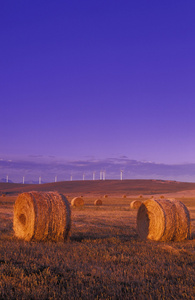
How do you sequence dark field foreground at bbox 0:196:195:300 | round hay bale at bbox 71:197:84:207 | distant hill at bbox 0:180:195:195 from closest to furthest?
dark field foreground at bbox 0:196:195:300, round hay bale at bbox 71:197:84:207, distant hill at bbox 0:180:195:195

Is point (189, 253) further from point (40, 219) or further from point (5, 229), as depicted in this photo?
point (5, 229)

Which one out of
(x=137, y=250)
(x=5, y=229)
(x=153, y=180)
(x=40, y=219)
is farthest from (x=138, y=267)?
(x=153, y=180)

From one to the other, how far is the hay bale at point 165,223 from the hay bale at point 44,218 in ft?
11.2

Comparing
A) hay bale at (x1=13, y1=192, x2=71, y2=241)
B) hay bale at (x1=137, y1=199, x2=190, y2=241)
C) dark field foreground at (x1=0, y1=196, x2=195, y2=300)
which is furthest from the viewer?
hay bale at (x1=137, y1=199, x2=190, y2=241)

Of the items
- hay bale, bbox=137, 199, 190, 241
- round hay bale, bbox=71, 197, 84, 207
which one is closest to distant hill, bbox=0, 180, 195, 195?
round hay bale, bbox=71, 197, 84, 207

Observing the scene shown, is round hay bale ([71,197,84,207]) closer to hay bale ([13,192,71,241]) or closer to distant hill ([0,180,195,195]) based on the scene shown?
hay bale ([13,192,71,241])

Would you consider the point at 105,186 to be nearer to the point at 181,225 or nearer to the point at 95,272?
the point at 181,225

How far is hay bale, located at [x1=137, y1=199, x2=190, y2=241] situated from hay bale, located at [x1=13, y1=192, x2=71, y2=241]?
11.2 ft

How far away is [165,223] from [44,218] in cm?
458

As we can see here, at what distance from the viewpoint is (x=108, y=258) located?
27.4 feet

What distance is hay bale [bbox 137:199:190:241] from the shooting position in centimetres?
1221

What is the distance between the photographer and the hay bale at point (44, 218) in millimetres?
11406

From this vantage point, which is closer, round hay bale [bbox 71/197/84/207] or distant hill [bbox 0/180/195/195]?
round hay bale [bbox 71/197/84/207]

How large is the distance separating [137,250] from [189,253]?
1.52m
